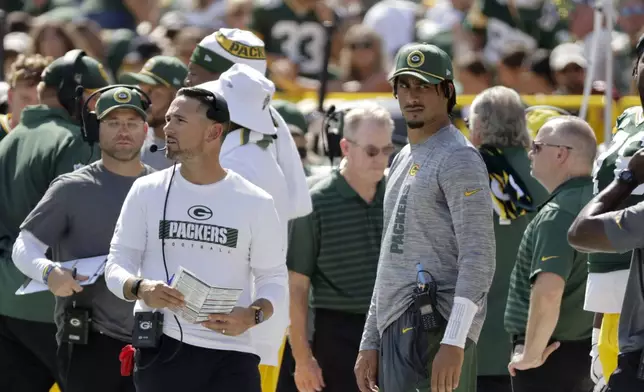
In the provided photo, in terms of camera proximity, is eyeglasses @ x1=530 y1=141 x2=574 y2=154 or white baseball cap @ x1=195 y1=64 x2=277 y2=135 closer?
white baseball cap @ x1=195 y1=64 x2=277 y2=135

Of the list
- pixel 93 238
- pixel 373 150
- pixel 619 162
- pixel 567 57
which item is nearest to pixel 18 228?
pixel 93 238

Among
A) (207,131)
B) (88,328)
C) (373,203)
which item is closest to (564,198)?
(373,203)

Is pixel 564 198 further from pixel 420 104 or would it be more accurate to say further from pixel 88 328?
pixel 88 328

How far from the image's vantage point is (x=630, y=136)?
5074mm

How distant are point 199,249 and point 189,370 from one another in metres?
0.48

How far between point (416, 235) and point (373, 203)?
1990 millimetres

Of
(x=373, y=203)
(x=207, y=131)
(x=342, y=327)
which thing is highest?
(x=207, y=131)

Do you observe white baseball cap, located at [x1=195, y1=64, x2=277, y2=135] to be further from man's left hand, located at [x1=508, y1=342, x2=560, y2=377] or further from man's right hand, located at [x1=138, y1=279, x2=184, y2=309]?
man's left hand, located at [x1=508, y1=342, x2=560, y2=377]

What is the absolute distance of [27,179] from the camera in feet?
23.6

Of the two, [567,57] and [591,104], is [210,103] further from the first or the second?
[567,57]

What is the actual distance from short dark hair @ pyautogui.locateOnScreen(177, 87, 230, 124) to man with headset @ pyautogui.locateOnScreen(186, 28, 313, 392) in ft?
2.51

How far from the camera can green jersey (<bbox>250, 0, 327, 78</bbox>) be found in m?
14.0

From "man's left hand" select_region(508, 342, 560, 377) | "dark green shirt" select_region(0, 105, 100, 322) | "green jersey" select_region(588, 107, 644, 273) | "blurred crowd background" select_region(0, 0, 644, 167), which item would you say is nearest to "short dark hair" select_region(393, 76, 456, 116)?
"green jersey" select_region(588, 107, 644, 273)

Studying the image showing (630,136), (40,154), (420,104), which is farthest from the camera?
(40,154)
